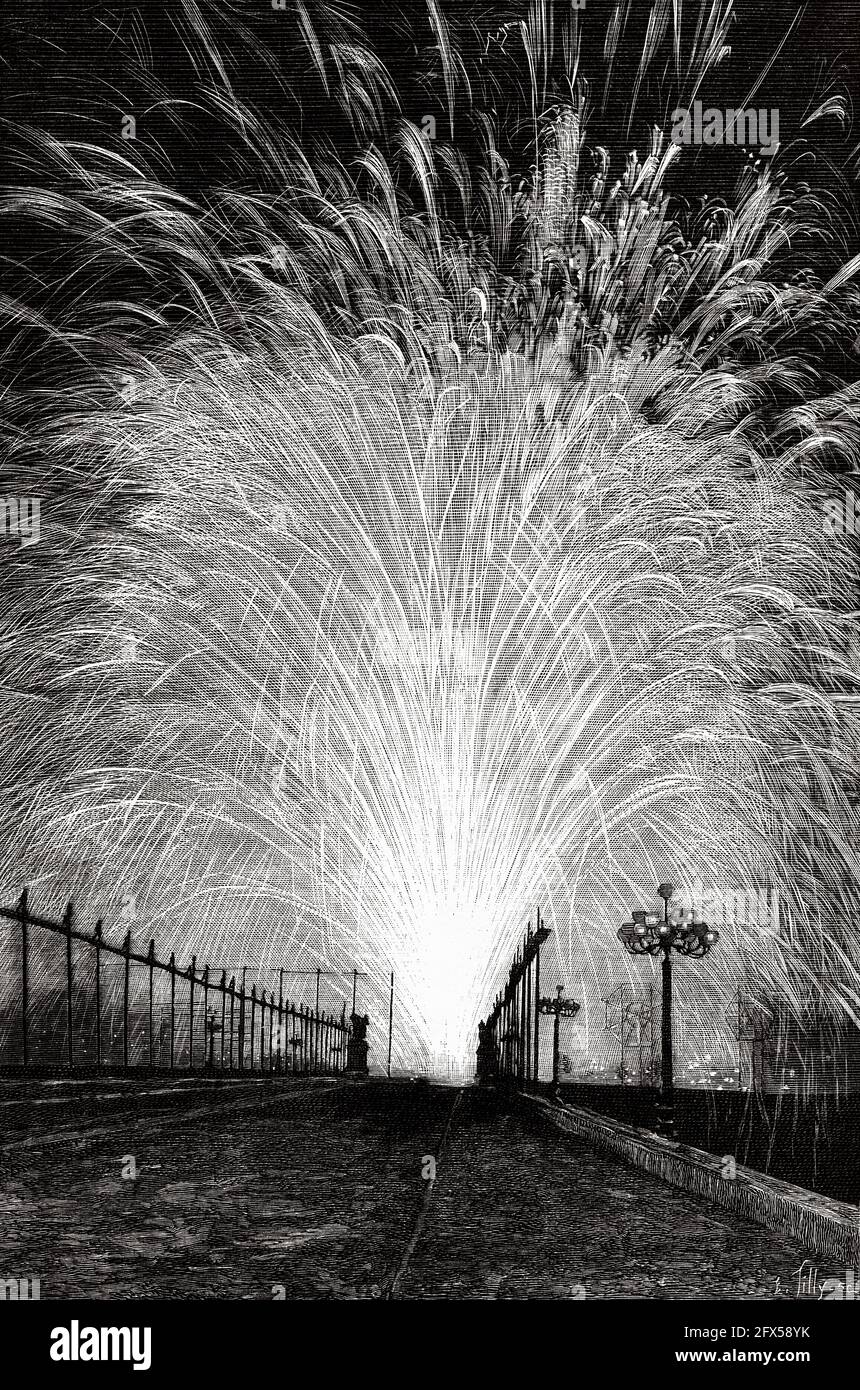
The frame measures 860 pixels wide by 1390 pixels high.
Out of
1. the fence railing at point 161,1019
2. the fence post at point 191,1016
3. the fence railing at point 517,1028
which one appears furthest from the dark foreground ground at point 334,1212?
the fence railing at point 517,1028

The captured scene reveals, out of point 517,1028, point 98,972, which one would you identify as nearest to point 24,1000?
point 98,972

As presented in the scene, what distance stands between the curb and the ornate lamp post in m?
0.69

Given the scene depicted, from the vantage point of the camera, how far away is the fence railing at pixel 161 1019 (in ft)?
30.7

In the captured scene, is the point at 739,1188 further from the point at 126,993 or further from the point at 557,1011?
the point at 126,993

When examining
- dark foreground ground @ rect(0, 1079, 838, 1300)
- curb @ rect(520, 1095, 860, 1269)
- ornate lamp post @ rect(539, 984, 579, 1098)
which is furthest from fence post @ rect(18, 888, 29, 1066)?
curb @ rect(520, 1095, 860, 1269)

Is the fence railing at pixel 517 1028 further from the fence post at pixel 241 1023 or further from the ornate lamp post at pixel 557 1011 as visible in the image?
the fence post at pixel 241 1023

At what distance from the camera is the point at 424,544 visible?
984 centimetres

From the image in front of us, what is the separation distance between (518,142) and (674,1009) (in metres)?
8.16

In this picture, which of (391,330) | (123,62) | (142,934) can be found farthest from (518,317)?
(142,934)

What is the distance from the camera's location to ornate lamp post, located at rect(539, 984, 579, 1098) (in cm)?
1042

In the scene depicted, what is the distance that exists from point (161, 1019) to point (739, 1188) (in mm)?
5472

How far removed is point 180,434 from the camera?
1042 centimetres

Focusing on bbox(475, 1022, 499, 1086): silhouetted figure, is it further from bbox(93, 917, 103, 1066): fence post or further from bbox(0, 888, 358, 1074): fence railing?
bbox(93, 917, 103, 1066): fence post
